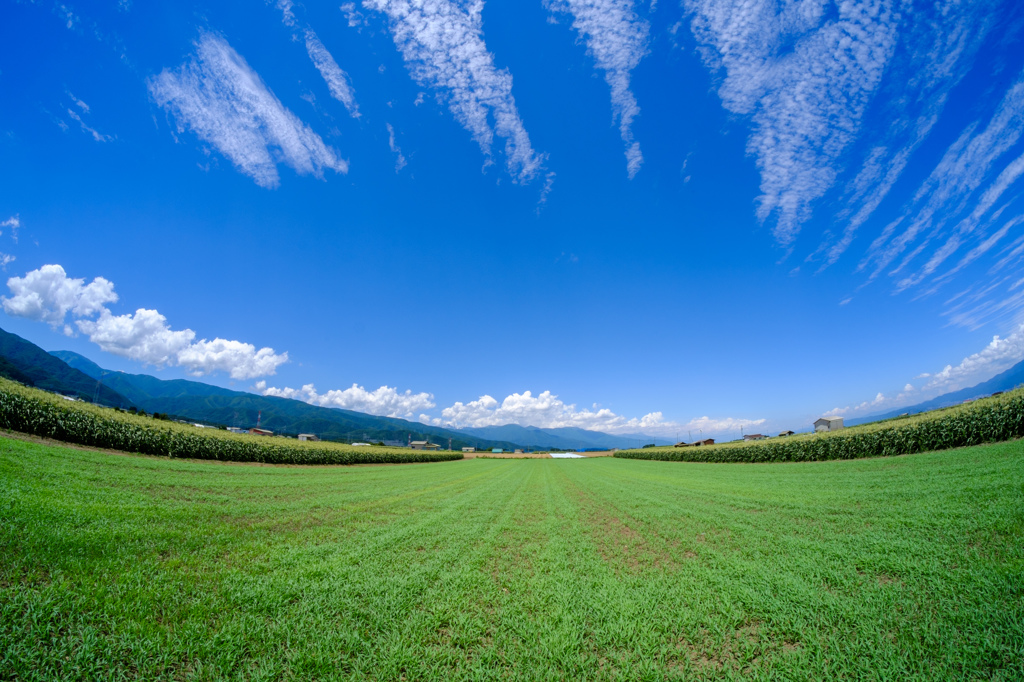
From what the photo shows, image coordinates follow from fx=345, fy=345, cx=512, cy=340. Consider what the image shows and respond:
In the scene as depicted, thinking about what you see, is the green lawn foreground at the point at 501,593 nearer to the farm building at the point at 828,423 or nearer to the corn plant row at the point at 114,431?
the corn plant row at the point at 114,431

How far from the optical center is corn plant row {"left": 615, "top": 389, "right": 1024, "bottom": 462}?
523 inches

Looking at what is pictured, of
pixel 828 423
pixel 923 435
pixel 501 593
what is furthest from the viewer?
pixel 828 423

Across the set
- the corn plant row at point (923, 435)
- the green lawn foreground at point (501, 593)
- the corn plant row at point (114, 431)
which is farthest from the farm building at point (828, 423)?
the corn plant row at point (114, 431)

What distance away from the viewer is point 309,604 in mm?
3717

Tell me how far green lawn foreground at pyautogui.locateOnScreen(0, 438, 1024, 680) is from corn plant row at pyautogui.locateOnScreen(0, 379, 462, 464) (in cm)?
939

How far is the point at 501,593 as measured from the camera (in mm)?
4285

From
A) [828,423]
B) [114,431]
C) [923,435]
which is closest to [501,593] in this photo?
[114,431]

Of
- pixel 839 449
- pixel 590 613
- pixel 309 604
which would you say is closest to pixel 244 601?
pixel 309 604

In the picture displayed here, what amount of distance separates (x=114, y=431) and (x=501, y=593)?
65.8 feet

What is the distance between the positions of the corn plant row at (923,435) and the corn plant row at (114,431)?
3569cm

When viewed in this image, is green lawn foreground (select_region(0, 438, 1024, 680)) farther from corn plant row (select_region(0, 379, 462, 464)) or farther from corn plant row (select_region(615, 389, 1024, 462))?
corn plant row (select_region(615, 389, 1024, 462))

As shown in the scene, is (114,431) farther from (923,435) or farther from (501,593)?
(923,435)

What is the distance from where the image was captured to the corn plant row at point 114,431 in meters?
12.7

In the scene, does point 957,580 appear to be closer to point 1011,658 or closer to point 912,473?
point 1011,658
